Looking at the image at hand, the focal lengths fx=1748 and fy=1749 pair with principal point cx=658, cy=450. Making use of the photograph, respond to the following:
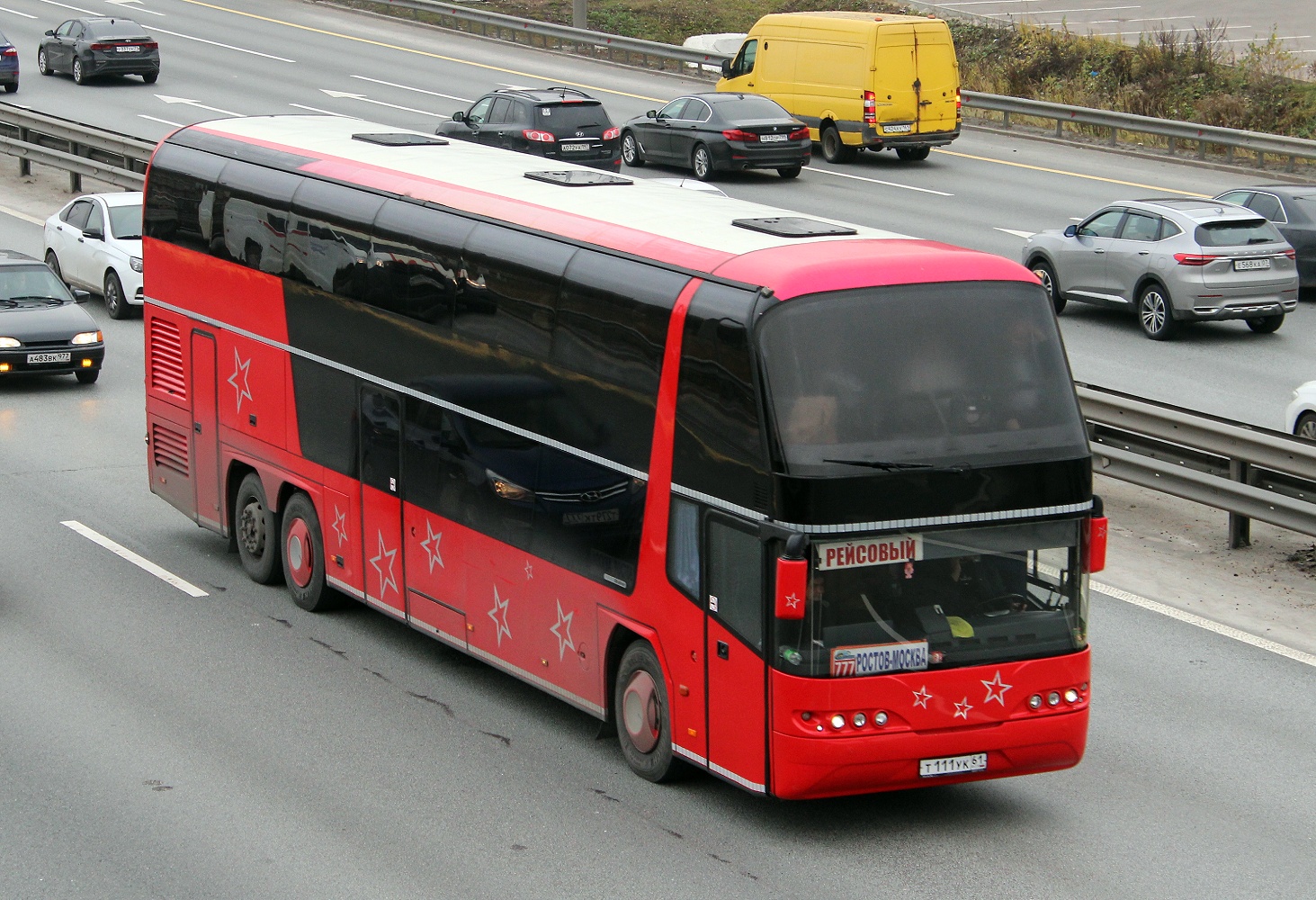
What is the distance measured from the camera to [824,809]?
9531 mm

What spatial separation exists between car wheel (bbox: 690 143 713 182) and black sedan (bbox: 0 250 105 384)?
14.6 metres

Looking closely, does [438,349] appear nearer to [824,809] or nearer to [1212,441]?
[824,809]

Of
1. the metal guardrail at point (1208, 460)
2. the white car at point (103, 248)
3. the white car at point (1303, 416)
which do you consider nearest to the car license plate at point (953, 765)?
the metal guardrail at point (1208, 460)

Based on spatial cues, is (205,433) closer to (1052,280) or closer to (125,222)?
(125,222)

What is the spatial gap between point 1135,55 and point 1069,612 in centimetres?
3603

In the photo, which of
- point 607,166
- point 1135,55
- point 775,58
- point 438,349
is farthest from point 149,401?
point 1135,55

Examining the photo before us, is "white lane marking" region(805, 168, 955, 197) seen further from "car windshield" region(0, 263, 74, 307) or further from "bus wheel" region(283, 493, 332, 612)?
"bus wheel" region(283, 493, 332, 612)

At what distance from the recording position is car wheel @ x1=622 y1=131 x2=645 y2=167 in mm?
34969

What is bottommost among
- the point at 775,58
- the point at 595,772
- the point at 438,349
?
the point at 595,772

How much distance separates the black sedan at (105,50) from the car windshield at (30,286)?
23231 mm

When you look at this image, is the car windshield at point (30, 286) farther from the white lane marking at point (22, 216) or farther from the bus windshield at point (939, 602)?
the bus windshield at point (939, 602)

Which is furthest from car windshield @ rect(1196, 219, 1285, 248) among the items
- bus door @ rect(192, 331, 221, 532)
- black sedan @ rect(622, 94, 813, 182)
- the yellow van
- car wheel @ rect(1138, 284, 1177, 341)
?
bus door @ rect(192, 331, 221, 532)

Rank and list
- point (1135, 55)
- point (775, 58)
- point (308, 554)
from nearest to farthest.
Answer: point (308, 554), point (775, 58), point (1135, 55)

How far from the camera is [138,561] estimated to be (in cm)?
1461
